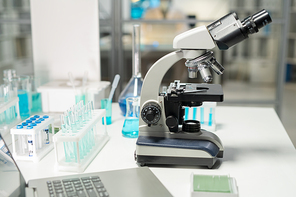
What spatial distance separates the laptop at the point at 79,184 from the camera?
0.96 meters

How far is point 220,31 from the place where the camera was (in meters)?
1.18

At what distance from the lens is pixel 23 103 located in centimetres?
178

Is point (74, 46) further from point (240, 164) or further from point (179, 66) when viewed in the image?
point (179, 66)

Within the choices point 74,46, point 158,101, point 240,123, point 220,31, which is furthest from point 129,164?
point 74,46

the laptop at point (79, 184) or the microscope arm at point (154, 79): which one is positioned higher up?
the microscope arm at point (154, 79)

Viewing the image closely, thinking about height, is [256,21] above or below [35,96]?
above

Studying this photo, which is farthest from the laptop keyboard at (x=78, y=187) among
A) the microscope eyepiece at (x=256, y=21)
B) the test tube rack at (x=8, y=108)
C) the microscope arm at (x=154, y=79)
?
the microscope eyepiece at (x=256, y=21)

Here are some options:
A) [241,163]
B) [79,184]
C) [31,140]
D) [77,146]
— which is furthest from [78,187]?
[241,163]

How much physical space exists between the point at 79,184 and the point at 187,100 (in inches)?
18.6

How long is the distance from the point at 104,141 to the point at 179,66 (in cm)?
220

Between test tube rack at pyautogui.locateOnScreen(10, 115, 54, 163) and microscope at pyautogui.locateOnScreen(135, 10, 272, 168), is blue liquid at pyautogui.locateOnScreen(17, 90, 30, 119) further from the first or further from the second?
microscope at pyautogui.locateOnScreen(135, 10, 272, 168)

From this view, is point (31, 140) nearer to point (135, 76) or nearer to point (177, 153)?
point (177, 153)

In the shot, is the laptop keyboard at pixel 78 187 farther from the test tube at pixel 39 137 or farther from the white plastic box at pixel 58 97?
the white plastic box at pixel 58 97

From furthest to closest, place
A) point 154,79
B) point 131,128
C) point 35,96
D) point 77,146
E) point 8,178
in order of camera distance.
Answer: point 35,96 < point 131,128 < point 154,79 < point 77,146 < point 8,178
